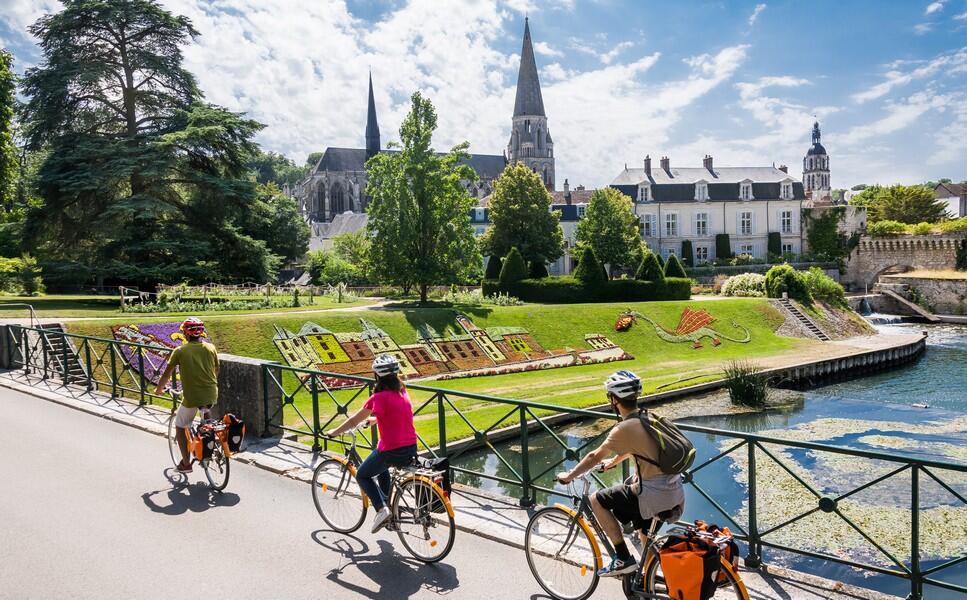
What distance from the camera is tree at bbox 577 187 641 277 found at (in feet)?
195

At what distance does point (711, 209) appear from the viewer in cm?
7219

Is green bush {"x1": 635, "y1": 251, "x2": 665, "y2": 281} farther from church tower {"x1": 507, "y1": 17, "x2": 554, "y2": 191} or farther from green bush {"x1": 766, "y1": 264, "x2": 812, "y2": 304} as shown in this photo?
church tower {"x1": 507, "y1": 17, "x2": 554, "y2": 191}

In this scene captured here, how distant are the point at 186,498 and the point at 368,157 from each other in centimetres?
10864

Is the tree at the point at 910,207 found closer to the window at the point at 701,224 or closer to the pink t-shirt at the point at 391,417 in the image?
the window at the point at 701,224

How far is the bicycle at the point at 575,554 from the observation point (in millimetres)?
5711

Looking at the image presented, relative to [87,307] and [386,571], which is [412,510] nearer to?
[386,571]

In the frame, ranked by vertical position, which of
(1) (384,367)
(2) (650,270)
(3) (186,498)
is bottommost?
(3) (186,498)

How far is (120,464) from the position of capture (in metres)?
10.4

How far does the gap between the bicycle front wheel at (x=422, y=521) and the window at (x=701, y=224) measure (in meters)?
69.8

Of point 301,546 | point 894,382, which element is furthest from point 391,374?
point 894,382

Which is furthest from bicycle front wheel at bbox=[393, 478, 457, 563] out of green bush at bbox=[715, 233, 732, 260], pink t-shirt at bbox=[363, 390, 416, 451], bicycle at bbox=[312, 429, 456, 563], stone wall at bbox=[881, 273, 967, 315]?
green bush at bbox=[715, 233, 732, 260]

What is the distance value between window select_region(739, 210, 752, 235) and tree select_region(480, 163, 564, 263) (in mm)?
25367

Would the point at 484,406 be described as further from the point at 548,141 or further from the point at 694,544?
the point at 548,141

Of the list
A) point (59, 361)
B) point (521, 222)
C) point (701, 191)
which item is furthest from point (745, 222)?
point (59, 361)
